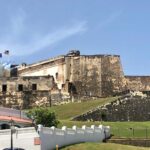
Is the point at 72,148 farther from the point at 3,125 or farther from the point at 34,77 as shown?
the point at 34,77

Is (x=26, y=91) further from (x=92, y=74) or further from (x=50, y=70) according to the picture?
(x=92, y=74)

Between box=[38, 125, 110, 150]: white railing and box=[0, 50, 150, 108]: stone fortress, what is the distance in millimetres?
31971

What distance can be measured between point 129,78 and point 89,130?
45639mm

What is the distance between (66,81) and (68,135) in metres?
45.1

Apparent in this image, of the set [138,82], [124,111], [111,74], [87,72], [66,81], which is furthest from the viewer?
[138,82]

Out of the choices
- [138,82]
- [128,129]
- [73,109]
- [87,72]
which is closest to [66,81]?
[87,72]

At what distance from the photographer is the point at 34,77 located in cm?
9375

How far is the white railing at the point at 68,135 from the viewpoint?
47594mm

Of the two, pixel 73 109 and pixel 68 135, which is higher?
pixel 73 109

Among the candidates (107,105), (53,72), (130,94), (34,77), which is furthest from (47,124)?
(53,72)

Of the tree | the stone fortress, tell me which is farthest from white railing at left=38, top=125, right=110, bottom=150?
the stone fortress

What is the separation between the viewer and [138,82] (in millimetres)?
101625

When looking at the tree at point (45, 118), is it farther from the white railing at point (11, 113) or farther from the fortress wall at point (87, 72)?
the fortress wall at point (87, 72)

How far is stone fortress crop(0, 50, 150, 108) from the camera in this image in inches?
3600
